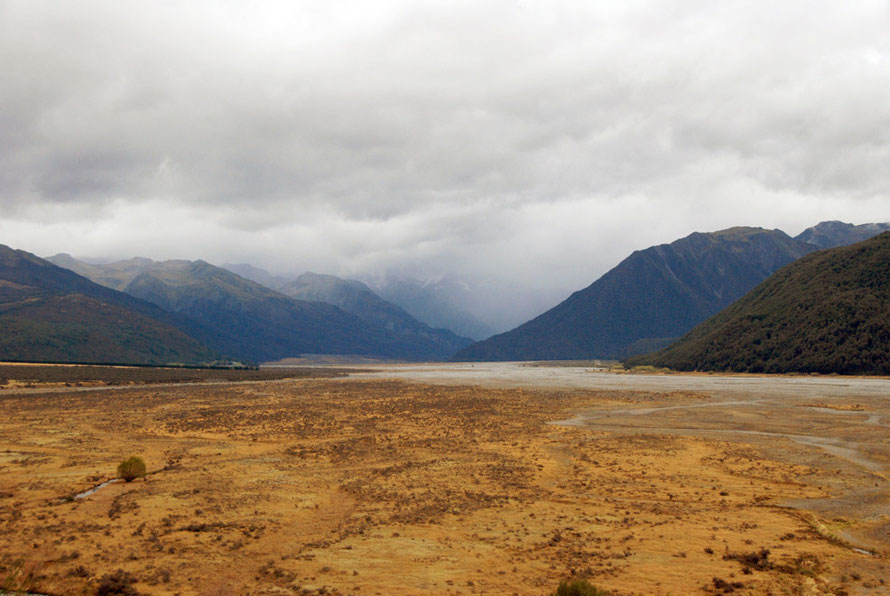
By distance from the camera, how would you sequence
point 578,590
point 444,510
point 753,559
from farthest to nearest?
1. point 444,510
2. point 753,559
3. point 578,590

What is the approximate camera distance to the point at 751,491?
19.7 metres

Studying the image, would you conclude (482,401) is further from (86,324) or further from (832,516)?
(86,324)

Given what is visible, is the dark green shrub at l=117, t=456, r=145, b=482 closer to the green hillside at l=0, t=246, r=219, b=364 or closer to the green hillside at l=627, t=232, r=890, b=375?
the green hillside at l=627, t=232, r=890, b=375

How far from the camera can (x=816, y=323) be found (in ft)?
292

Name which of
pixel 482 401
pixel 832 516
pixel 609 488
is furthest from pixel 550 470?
pixel 482 401

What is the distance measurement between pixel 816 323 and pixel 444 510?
93.6 metres

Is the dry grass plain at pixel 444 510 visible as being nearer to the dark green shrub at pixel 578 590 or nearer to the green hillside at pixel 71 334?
the dark green shrub at pixel 578 590

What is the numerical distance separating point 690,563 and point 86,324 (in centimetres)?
20604

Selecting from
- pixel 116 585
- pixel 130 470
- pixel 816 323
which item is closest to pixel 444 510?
pixel 116 585

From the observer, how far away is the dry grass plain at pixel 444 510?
477 inches

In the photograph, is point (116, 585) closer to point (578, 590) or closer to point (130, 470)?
point (578, 590)

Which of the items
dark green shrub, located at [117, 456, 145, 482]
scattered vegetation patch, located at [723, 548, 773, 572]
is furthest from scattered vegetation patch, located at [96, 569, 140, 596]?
scattered vegetation patch, located at [723, 548, 773, 572]

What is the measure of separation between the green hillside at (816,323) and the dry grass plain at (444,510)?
5533cm

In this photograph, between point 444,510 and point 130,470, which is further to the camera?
point 130,470
